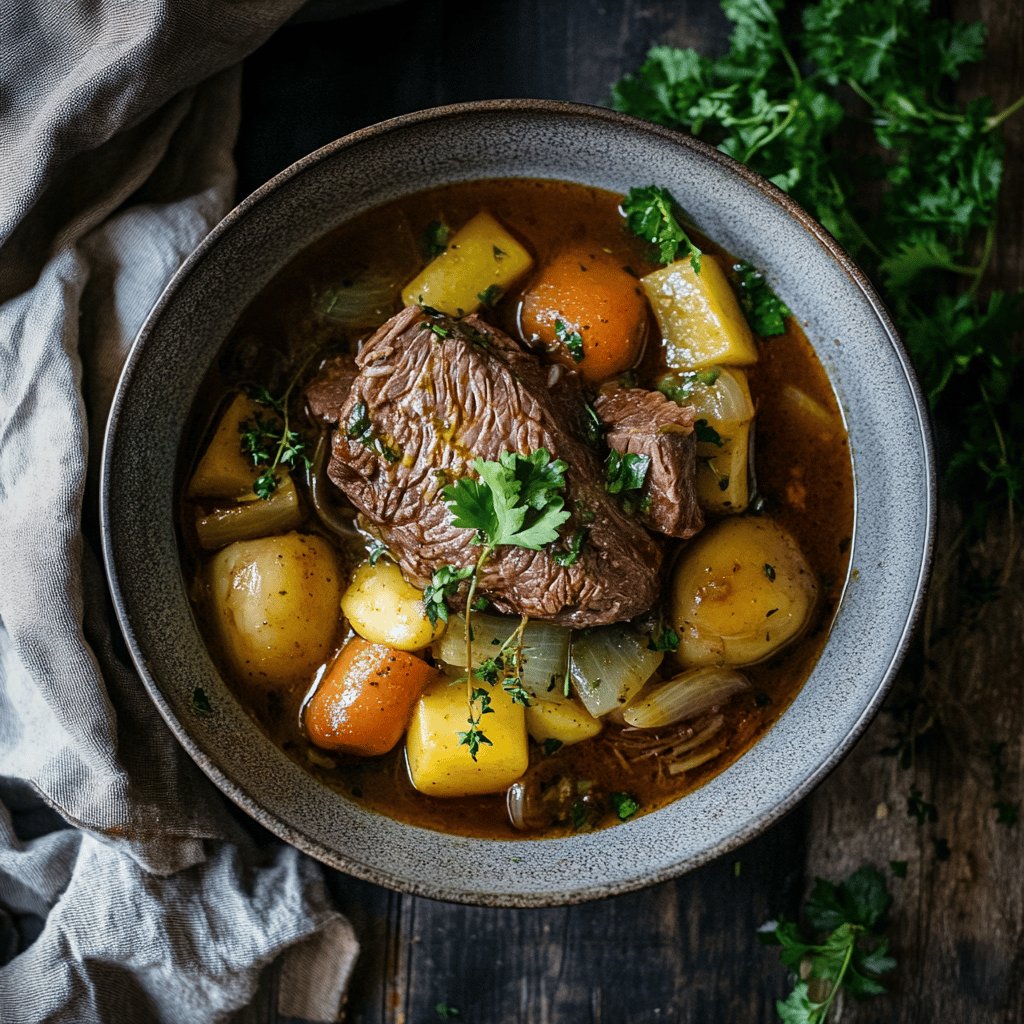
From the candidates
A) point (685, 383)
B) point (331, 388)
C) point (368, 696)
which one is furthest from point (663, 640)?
point (331, 388)

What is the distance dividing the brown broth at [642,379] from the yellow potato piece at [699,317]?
0.07 metres

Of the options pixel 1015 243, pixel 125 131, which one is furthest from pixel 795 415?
pixel 125 131

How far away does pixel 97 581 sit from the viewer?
278cm

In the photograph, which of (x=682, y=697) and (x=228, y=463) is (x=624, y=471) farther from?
(x=228, y=463)

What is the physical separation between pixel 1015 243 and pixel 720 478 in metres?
1.31

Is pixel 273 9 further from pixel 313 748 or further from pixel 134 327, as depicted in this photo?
pixel 313 748

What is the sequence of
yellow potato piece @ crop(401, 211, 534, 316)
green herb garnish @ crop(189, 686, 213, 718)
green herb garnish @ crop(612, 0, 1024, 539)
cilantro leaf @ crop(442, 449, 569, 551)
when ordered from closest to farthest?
1. cilantro leaf @ crop(442, 449, 569, 551)
2. green herb garnish @ crop(189, 686, 213, 718)
3. yellow potato piece @ crop(401, 211, 534, 316)
4. green herb garnish @ crop(612, 0, 1024, 539)

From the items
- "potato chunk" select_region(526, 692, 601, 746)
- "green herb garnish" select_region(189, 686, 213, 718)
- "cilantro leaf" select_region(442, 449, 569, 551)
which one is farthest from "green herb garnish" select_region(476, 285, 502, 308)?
"green herb garnish" select_region(189, 686, 213, 718)

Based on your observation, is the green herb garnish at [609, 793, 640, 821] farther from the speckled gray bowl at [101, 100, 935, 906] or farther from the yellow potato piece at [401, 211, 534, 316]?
the yellow potato piece at [401, 211, 534, 316]

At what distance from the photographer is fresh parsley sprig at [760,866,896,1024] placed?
117 inches

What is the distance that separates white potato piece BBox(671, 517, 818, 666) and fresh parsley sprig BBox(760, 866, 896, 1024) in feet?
2.85

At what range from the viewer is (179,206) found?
2.82 metres

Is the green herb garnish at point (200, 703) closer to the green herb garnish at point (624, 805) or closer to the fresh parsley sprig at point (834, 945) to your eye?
the green herb garnish at point (624, 805)

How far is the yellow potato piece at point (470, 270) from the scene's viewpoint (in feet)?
8.93
